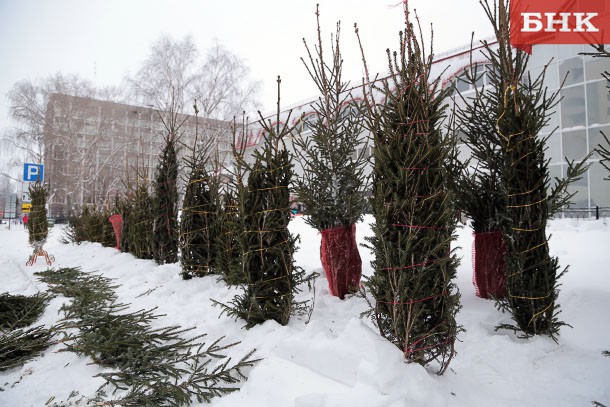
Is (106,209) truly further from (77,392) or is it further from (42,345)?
(77,392)

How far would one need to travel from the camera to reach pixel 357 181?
4672mm

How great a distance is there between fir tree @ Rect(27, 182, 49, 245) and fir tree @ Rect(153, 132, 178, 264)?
218 inches

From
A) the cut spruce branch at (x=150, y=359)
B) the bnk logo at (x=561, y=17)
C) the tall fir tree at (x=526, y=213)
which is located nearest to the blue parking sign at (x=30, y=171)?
the cut spruce branch at (x=150, y=359)

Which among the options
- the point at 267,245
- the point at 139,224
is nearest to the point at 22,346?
the point at 267,245

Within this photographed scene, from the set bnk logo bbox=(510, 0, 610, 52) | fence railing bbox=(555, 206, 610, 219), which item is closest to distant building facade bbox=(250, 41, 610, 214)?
fence railing bbox=(555, 206, 610, 219)

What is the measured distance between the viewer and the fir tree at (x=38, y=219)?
10289 millimetres

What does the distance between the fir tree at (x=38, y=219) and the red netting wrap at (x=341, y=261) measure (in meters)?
9.96

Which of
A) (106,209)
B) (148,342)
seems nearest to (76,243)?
(106,209)

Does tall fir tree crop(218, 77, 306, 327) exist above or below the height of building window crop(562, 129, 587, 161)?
below

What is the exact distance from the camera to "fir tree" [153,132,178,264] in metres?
7.22

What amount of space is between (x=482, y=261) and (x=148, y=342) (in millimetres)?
3753

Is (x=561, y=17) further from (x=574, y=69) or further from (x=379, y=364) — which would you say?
(x=379, y=364)

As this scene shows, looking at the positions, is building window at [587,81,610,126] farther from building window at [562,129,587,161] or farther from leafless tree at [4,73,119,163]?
leafless tree at [4,73,119,163]

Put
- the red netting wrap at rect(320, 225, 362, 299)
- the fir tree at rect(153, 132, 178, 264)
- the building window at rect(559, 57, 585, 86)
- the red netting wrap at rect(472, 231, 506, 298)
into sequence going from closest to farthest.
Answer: the red netting wrap at rect(472, 231, 506, 298) → the red netting wrap at rect(320, 225, 362, 299) → the fir tree at rect(153, 132, 178, 264) → the building window at rect(559, 57, 585, 86)
